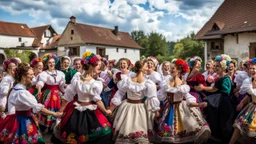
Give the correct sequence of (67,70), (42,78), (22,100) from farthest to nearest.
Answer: (67,70) → (42,78) → (22,100)

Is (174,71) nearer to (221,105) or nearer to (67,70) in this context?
(221,105)

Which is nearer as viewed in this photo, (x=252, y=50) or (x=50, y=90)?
(x=50, y=90)

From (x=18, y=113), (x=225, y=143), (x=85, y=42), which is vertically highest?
(x=85, y=42)

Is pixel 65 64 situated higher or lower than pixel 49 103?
higher

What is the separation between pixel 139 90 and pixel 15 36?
42312mm

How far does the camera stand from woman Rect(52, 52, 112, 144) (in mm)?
4840

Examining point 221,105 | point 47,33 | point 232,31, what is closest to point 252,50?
A: point 232,31

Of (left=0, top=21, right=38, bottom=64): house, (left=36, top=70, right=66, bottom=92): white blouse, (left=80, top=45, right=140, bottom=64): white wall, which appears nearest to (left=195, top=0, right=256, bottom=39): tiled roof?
(left=80, top=45, right=140, bottom=64): white wall

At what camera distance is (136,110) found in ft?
17.4

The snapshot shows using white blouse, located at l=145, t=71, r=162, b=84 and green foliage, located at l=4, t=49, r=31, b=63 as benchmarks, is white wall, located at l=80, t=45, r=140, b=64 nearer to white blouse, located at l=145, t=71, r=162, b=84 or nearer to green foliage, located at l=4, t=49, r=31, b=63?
green foliage, located at l=4, t=49, r=31, b=63

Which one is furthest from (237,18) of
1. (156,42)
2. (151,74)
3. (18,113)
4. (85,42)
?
(156,42)

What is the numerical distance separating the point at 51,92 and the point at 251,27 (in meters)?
20.1

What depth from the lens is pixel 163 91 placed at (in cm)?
571

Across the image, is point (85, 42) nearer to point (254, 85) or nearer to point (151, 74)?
point (151, 74)
